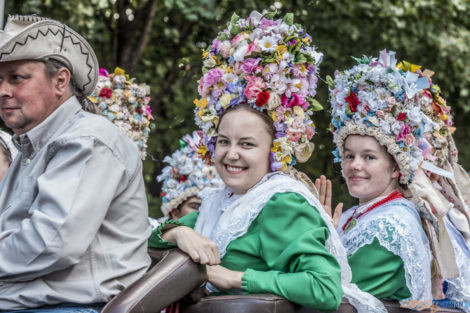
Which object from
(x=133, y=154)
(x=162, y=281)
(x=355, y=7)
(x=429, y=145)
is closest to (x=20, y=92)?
(x=133, y=154)

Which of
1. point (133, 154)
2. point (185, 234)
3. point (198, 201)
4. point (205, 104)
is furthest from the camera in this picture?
point (198, 201)

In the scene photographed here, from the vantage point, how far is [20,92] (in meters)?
2.66

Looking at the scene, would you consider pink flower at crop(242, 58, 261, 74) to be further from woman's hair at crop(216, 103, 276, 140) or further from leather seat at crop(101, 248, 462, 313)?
leather seat at crop(101, 248, 462, 313)

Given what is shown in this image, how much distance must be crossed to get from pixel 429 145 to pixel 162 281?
2.62 m

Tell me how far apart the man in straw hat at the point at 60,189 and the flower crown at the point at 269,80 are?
2.68 feet

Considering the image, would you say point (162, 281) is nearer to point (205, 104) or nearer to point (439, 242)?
point (205, 104)

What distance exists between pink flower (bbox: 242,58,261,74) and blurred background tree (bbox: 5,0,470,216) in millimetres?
4294

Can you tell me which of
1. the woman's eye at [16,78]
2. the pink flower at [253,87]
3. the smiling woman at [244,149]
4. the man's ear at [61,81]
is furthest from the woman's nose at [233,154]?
the woman's eye at [16,78]

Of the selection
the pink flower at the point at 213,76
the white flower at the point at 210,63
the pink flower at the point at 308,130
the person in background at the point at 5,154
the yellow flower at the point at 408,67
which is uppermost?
the yellow flower at the point at 408,67

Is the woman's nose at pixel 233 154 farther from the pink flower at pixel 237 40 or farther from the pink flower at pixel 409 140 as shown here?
the pink flower at pixel 409 140

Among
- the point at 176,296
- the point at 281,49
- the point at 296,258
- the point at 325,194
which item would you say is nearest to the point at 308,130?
the point at 281,49

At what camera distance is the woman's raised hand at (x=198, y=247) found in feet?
8.80

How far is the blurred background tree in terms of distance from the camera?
8117 mm

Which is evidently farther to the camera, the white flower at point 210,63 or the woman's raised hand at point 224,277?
the white flower at point 210,63
